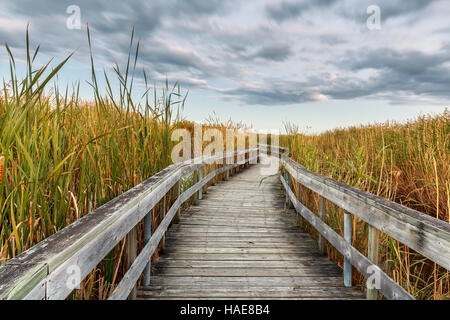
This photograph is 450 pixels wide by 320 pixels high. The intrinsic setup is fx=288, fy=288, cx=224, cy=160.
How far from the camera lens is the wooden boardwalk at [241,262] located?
270 centimetres

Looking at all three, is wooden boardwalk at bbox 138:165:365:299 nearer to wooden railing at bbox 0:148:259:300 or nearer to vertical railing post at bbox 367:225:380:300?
vertical railing post at bbox 367:225:380:300

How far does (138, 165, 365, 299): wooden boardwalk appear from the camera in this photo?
2.70m

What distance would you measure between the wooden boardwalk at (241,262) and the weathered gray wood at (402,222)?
2.86ft

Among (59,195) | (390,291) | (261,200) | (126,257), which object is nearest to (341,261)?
(390,291)

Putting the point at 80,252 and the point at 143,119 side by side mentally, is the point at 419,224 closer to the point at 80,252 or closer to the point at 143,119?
the point at 80,252

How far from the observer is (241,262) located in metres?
3.37

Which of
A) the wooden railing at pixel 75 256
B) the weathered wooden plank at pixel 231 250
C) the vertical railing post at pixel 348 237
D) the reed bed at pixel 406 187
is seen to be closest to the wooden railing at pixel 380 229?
the vertical railing post at pixel 348 237

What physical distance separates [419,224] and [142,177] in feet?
8.09

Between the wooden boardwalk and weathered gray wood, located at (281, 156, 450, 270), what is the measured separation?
87cm

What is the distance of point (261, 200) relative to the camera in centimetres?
673

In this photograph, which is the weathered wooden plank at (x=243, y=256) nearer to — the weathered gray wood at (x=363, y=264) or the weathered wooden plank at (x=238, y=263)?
the weathered wooden plank at (x=238, y=263)

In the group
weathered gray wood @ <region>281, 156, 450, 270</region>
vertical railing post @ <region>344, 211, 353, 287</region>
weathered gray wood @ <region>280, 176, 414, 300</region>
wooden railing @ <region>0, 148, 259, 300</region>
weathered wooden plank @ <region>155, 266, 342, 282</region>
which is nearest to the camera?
wooden railing @ <region>0, 148, 259, 300</region>

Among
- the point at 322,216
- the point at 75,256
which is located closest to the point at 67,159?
the point at 75,256

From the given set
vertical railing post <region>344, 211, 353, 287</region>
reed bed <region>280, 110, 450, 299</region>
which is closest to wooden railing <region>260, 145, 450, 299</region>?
vertical railing post <region>344, 211, 353, 287</region>
